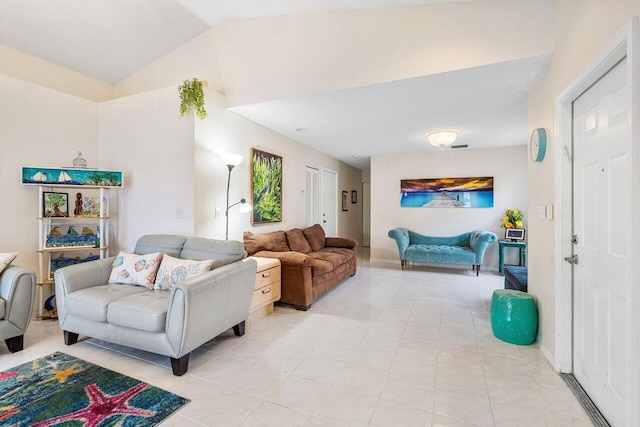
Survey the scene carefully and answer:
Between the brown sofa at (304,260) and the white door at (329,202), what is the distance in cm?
125

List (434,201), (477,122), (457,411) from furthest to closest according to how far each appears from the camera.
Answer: (434,201) → (477,122) → (457,411)

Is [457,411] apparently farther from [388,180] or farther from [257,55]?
[388,180]

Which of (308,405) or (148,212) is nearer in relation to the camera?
(308,405)

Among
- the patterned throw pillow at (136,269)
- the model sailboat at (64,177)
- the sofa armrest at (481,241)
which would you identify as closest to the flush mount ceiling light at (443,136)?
the sofa armrest at (481,241)

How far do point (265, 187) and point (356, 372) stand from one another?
9.14 ft

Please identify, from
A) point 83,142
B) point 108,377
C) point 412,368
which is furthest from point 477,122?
point 83,142

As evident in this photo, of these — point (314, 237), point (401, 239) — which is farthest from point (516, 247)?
point (314, 237)

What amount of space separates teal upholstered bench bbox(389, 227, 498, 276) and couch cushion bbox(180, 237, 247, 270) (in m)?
3.49

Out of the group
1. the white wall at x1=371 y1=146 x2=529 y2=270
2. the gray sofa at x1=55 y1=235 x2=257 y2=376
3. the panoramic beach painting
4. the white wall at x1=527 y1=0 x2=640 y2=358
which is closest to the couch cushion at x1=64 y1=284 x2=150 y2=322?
the gray sofa at x1=55 y1=235 x2=257 y2=376

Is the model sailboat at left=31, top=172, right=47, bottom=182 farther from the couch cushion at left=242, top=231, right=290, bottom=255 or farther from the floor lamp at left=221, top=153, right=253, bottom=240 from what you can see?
the couch cushion at left=242, top=231, right=290, bottom=255

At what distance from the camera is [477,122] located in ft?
12.6

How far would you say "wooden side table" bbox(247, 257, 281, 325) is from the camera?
2.97 meters

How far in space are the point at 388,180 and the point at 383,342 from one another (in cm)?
417

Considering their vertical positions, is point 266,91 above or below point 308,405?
above
